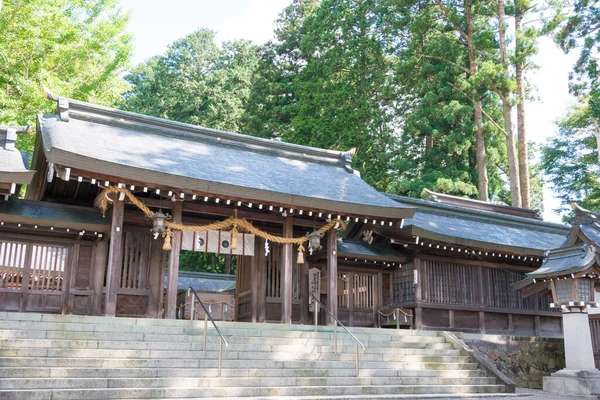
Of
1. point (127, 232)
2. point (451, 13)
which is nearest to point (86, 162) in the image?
point (127, 232)

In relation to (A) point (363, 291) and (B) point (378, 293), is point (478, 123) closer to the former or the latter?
(B) point (378, 293)

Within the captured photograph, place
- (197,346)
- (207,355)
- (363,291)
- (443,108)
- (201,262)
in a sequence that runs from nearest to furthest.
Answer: (207,355) < (197,346) < (363,291) < (443,108) < (201,262)

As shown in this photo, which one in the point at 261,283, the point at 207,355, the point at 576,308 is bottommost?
the point at 207,355

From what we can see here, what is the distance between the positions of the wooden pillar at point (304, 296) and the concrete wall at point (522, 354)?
161 inches

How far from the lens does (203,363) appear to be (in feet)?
31.1

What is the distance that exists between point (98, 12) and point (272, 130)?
12291mm

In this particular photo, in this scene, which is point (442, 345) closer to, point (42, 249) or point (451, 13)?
point (42, 249)

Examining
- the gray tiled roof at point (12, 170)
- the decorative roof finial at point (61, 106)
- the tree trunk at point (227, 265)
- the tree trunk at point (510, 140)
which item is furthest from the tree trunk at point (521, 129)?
the gray tiled roof at point (12, 170)

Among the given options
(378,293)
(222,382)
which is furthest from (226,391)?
(378,293)

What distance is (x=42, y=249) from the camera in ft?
43.4

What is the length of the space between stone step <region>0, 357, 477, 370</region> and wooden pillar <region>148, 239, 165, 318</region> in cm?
413

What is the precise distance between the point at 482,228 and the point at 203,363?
39.5 feet

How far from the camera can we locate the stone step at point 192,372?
807cm

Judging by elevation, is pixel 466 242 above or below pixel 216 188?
below
